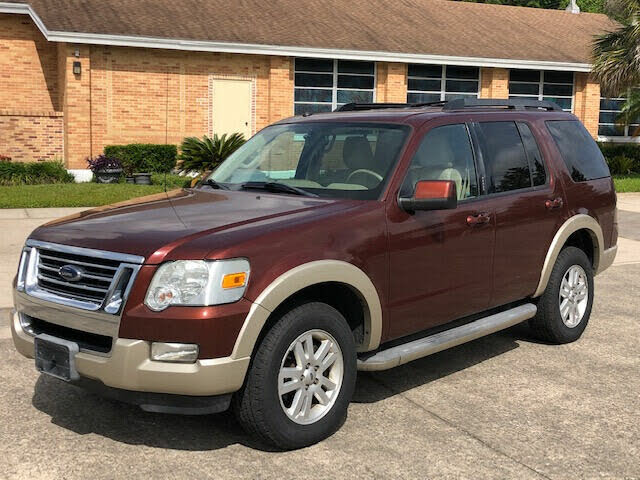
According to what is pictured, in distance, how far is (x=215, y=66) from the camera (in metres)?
21.5

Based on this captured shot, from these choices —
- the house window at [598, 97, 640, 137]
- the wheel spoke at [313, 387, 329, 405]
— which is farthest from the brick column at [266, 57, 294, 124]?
the wheel spoke at [313, 387, 329, 405]

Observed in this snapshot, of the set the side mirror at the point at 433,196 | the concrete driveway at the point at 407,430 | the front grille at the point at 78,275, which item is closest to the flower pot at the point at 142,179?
the concrete driveway at the point at 407,430

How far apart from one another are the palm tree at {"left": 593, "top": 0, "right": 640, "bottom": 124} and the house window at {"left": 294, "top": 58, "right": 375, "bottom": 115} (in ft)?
21.8

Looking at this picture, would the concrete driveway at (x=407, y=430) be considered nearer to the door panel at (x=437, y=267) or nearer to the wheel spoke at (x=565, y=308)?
the wheel spoke at (x=565, y=308)

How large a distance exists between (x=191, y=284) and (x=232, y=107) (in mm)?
18593

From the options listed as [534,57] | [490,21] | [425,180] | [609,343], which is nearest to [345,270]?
[425,180]

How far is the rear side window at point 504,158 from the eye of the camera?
18.7 ft

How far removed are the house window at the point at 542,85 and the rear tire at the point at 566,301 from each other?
65.9 feet

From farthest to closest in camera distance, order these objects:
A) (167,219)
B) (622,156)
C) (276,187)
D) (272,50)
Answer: (622,156) → (272,50) → (276,187) → (167,219)

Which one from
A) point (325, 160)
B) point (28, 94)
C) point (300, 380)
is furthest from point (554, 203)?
point (28, 94)

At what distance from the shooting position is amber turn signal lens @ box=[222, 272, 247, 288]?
12.8 feet

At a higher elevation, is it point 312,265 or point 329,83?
point 329,83

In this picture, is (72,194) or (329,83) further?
(329,83)

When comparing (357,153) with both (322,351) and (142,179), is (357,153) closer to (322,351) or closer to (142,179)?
(322,351)
